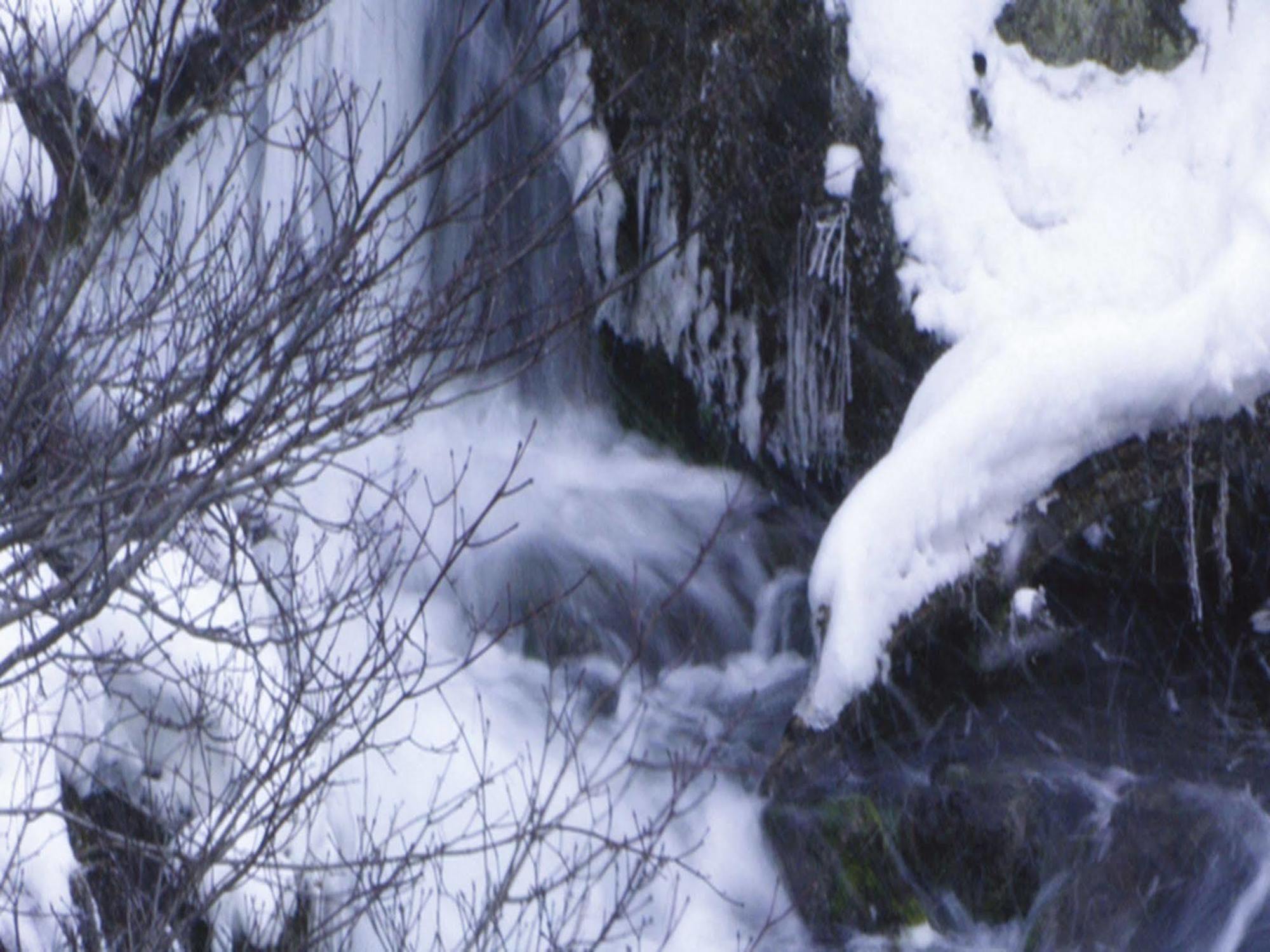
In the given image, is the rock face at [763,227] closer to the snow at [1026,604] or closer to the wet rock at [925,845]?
the snow at [1026,604]

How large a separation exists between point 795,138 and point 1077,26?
1169 mm

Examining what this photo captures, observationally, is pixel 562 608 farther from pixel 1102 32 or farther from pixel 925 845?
pixel 1102 32

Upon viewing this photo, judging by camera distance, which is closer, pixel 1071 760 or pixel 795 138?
pixel 1071 760

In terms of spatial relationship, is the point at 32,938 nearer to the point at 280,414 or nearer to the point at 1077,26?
the point at 280,414

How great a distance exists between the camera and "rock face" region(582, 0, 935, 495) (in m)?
5.71

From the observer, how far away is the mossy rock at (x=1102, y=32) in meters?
5.83

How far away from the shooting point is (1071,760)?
4840mm

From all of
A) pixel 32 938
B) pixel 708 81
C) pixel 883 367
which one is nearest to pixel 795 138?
pixel 708 81

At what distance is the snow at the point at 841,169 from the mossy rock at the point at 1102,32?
2.60ft

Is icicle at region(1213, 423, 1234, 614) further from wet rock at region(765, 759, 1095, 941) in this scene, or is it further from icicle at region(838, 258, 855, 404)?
icicle at region(838, 258, 855, 404)

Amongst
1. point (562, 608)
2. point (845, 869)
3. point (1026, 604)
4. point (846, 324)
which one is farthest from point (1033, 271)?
point (845, 869)

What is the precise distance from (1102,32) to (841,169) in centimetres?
117

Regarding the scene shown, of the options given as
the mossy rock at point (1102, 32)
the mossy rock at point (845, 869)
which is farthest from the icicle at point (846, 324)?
the mossy rock at point (845, 869)

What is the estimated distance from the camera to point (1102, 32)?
5.85m
